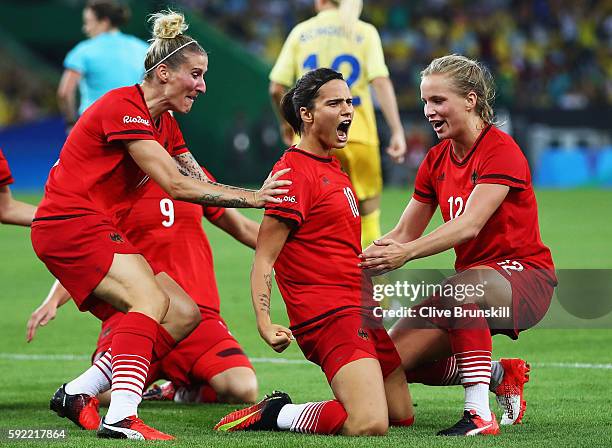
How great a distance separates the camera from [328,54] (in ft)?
29.2

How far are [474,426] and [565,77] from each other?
→ 2272 centimetres

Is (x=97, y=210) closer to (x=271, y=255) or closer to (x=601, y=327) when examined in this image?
(x=271, y=255)

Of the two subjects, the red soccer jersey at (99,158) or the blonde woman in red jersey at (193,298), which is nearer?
the red soccer jersey at (99,158)

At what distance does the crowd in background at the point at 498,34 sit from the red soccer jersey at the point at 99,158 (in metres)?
20.3

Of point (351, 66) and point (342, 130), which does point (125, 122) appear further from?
point (351, 66)

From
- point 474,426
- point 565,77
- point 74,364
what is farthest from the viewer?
point 565,77

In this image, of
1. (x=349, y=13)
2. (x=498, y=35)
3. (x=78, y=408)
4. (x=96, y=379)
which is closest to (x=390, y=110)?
(x=349, y=13)

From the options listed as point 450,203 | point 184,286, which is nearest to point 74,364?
point 184,286

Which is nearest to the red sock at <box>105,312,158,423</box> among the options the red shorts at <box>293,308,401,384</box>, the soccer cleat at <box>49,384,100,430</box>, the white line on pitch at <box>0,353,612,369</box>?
the soccer cleat at <box>49,384,100,430</box>

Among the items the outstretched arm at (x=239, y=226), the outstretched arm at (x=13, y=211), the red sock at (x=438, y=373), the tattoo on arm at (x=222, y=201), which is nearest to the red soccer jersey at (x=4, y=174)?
the outstretched arm at (x=13, y=211)

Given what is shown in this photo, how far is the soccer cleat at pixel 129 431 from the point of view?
489 cm

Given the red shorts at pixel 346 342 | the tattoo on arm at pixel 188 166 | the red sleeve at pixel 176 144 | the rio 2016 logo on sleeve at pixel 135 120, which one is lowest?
the red shorts at pixel 346 342

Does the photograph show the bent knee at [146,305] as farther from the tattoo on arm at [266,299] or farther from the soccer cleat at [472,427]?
the soccer cleat at [472,427]

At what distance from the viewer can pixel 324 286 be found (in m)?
5.26
